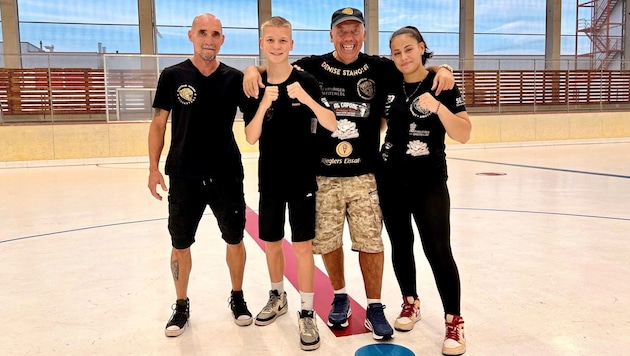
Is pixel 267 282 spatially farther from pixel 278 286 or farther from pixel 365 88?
pixel 365 88

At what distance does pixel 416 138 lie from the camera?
7.70 ft

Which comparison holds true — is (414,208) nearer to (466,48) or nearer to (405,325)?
(405,325)

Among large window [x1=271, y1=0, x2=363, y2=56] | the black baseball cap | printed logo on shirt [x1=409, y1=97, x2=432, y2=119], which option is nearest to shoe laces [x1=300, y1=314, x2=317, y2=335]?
printed logo on shirt [x1=409, y1=97, x2=432, y2=119]

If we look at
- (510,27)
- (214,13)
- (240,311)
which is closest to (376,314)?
(240,311)

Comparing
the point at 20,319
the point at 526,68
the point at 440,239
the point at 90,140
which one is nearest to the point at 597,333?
the point at 440,239

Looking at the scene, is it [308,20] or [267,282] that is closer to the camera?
[267,282]

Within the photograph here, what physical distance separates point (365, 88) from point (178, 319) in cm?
150

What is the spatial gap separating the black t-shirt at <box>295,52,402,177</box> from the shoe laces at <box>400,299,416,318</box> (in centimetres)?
72

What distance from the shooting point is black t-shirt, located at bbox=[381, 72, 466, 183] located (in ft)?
7.63

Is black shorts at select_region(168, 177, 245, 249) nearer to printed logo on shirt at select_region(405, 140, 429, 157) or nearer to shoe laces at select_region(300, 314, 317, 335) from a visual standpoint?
shoe laces at select_region(300, 314, 317, 335)

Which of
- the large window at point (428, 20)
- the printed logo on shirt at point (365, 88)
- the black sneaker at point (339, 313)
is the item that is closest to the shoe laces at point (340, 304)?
the black sneaker at point (339, 313)

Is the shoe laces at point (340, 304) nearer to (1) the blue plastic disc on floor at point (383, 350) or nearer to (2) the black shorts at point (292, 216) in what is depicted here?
(1) the blue plastic disc on floor at point (383, 350)

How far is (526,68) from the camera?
15.8 metres

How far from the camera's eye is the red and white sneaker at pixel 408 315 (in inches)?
98.4
